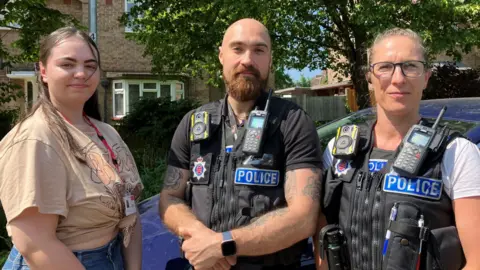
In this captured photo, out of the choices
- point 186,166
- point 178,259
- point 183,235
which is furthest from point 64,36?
point 178,259

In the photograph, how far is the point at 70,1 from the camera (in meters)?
17.5

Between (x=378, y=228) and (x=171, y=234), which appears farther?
(x=171, y=234)

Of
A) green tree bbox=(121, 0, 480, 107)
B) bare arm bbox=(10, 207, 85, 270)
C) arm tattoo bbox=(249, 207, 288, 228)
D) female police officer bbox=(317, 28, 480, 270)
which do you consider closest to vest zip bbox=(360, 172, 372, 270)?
female police officer bbox=(317, 28, 480, 270)

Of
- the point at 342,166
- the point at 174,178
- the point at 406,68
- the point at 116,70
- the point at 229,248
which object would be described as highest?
the point at 116,70

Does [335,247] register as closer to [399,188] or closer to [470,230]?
[399,188]

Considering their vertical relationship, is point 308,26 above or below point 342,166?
above

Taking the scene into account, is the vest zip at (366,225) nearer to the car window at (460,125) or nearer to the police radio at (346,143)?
the police radio at (346,143)

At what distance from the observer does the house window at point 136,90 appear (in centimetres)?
1883

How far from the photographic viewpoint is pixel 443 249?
5.35 feet

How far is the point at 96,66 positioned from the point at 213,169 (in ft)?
2.27

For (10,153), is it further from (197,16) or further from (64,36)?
(197,16)

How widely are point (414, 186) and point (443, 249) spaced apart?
9.5 inches

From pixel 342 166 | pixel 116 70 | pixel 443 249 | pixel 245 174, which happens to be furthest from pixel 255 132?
pixel 116 70

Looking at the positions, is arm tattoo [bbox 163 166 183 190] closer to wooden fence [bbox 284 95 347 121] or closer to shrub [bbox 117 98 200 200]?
shrub [bbox 117 98 200 200]
